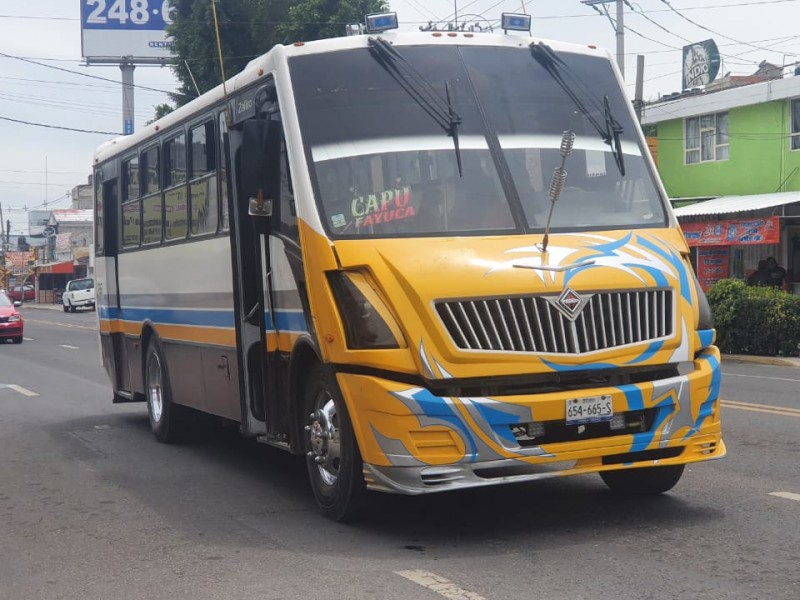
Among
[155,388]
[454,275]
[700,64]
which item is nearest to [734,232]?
[700,64]

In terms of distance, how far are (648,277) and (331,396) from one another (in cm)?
193

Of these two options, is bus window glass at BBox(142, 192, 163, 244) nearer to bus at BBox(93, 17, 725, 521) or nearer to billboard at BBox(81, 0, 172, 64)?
bus at BBox(93, 17, 725, 521)

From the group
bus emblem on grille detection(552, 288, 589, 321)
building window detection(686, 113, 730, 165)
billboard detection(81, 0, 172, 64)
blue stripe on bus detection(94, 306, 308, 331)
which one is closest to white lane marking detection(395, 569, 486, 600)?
bus emblem on grille detection(552, 288, 589, 321)

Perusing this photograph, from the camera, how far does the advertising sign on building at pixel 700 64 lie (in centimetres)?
3762

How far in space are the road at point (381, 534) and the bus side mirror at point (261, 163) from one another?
6.49ft

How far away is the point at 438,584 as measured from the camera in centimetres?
586

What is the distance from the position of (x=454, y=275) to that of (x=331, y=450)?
1.40 meters

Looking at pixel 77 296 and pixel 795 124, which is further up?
pixel 795 124

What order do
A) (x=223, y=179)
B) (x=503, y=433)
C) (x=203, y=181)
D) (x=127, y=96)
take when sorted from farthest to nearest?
1. (x=127, y=96)
2. (x=203, y=181)
3. (x=223, y=179)
4. (x=503, y=433)

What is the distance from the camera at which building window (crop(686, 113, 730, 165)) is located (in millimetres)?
34594

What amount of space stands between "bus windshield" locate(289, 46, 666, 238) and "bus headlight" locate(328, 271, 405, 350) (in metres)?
0.35

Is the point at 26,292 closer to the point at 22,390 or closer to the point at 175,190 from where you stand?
the point at 22,390

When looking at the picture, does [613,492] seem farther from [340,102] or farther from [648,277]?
[340,102]

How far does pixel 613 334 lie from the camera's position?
22.3 ft
